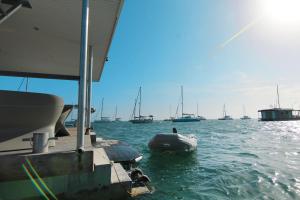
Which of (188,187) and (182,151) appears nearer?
(188,187)

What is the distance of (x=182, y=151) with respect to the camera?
12.4 meters

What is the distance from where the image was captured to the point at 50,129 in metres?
4.17

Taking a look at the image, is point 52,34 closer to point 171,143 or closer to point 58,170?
point 58,170

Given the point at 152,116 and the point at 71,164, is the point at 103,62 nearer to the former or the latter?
the point at 71,164

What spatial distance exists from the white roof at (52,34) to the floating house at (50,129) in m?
0.02

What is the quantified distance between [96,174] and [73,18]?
344 cm

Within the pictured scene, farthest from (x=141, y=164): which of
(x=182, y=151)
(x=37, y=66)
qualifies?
(x=37, y=66)

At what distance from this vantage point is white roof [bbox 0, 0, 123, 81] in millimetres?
4281

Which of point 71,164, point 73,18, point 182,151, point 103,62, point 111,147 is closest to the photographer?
point 71,164

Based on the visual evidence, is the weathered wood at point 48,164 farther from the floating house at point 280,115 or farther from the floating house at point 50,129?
the floating house at point 280,115

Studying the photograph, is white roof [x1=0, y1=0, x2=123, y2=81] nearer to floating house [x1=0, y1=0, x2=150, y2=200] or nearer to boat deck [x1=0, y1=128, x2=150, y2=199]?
floating house [x1=0, y1=0, x2=150, y2=200]

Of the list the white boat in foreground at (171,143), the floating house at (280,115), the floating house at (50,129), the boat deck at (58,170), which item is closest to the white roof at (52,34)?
the floating house at (50,129)

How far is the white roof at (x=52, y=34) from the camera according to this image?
4281 mm

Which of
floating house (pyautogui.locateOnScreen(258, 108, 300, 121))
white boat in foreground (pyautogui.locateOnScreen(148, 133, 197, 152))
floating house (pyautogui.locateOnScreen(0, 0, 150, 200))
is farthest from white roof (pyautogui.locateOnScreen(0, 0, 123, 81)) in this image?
floating house (pyautogui.locateOnScreen(258, 108, 300, 121))
